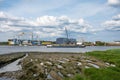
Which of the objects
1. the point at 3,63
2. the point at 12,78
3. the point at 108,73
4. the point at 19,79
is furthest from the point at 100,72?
the point at 3,63

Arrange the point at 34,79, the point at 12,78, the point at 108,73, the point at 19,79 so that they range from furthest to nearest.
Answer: the point at 12,78, the point at 19,79, the point at 34,79, the point at 108,73

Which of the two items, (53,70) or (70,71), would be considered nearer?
(70,71)

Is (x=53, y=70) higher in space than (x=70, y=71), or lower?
lower

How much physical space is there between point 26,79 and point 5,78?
15.6 ft

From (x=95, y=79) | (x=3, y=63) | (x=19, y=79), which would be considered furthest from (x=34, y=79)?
(x=3, y=63)

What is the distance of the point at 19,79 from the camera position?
107ft

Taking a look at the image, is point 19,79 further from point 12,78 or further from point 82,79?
point 82,79

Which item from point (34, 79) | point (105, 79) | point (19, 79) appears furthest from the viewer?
point (19, 79)

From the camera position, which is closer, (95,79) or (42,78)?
(95,79)

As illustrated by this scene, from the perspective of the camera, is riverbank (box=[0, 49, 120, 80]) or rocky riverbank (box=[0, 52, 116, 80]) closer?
riverbank (box=[0, 49, 120, 80])

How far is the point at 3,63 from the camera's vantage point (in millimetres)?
58062

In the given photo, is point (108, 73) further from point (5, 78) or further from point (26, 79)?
point (5, 78)

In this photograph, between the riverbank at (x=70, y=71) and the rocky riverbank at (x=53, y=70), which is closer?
the riverbank at (x=70, y=71)

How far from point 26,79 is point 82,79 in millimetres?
9198
